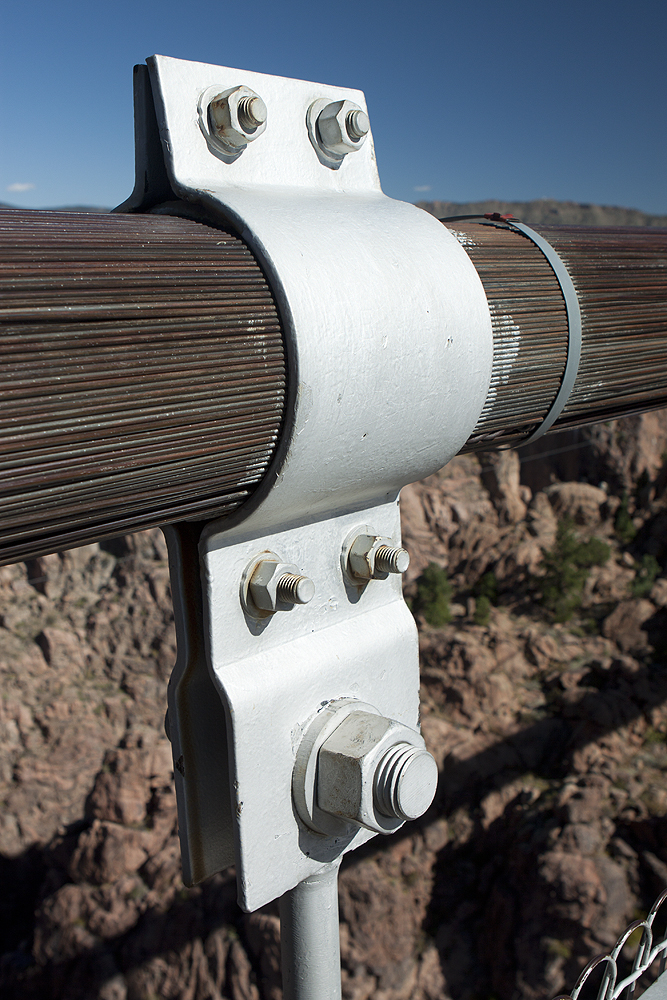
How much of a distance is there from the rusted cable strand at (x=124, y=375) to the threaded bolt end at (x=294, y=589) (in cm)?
14

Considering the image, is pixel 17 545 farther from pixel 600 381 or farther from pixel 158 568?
pixel 158 568

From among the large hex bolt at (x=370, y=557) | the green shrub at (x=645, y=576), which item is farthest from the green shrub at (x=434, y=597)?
the large hex bolt at (x=370, y=557)

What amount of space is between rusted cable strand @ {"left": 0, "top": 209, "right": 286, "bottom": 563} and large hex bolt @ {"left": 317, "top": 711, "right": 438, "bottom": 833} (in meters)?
0.30

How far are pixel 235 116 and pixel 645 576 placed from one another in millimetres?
9600

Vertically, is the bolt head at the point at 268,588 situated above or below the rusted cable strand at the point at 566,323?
below

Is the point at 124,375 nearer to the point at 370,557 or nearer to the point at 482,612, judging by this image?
the point at 370,557

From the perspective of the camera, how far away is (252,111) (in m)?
0.68

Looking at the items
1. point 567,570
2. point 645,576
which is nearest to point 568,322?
point 567,570

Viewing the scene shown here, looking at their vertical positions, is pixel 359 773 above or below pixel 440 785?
above

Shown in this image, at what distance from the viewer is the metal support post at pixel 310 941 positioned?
2.71 feet

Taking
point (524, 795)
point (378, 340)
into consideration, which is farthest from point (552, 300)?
point (524, 795)

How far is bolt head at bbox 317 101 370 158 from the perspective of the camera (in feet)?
2.49

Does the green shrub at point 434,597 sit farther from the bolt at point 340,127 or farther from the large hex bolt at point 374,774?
the bolt at point 340,127

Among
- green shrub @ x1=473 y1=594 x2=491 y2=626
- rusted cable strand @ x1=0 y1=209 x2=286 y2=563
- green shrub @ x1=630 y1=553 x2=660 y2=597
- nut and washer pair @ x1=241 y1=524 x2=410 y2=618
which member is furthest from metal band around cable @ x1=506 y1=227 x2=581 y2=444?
green shrub @ x1=630 y1=553 x2=660 y2=597
